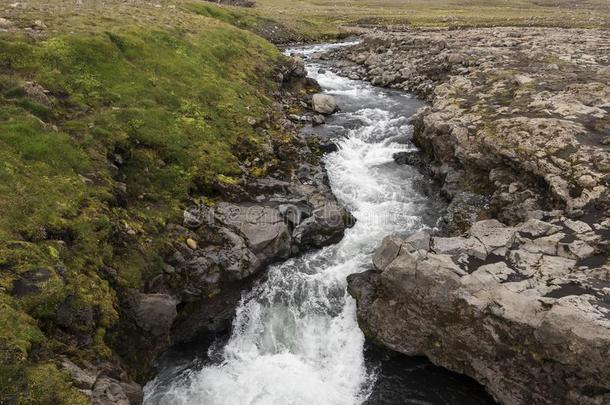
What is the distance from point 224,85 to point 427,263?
22777mm

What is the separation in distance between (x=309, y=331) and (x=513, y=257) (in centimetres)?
932

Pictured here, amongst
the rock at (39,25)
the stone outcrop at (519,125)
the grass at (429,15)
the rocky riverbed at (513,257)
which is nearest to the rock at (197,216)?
the rocky riverbed at (513,257)

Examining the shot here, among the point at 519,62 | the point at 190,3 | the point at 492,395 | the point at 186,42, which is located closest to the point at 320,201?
the point at 492,395

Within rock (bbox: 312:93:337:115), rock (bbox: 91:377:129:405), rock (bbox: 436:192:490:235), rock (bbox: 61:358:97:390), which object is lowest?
rock (bbox: 436:192:490:235)

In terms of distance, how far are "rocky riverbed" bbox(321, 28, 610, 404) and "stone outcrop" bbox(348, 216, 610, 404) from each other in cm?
4

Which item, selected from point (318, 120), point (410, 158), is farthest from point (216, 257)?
point (318, 120)

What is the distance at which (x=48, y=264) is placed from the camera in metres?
14.9

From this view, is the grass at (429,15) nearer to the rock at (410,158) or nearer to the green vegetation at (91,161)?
the green vegetation at (91,161)

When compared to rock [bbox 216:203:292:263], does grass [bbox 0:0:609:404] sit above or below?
above

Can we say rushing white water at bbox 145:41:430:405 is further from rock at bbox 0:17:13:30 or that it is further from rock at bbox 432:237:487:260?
rock at bbox 0:17:13:30

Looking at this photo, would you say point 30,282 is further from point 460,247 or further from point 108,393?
point 460,247

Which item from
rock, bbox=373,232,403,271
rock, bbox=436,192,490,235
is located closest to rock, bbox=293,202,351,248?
rock, bbox=373,232,403,271

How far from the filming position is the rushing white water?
17.6 m

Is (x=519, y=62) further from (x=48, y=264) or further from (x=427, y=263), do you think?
(x=48, y=264)
